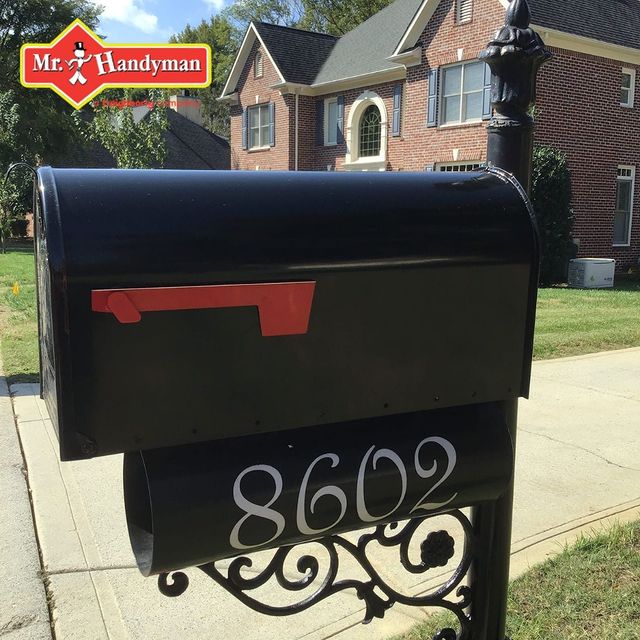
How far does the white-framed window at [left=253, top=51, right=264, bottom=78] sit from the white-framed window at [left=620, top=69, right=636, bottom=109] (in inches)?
485

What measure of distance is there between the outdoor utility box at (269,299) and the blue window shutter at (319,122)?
2220cm

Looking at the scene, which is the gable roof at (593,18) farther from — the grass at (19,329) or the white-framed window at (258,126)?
the grass at (19,329)

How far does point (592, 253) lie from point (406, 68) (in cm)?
711

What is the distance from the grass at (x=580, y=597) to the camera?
2697 millimetres

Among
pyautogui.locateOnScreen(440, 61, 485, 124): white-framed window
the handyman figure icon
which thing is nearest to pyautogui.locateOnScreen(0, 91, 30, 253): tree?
the handyman figure icon

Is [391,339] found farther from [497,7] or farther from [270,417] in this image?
[497,7]

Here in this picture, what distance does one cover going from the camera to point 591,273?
15328mm

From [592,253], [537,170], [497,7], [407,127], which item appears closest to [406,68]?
[407,127]

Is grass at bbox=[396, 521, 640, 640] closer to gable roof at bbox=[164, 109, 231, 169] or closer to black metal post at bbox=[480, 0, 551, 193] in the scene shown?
black metal post at bbox=[480, 0, 551, 193]

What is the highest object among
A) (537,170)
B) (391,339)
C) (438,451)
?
(537,170)

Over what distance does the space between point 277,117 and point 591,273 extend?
506 inches

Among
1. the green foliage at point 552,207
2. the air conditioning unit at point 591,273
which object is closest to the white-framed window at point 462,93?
the green foliage at point 552,207

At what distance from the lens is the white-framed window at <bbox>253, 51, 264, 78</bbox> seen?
24562 millimetres

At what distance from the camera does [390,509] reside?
1606 mm
